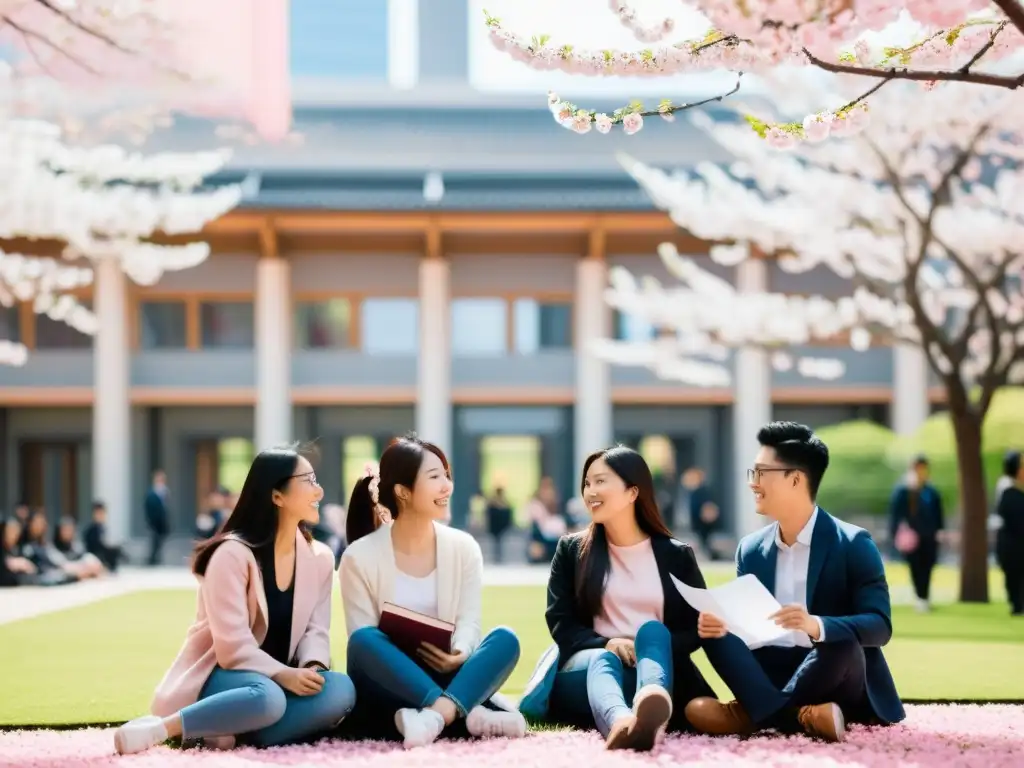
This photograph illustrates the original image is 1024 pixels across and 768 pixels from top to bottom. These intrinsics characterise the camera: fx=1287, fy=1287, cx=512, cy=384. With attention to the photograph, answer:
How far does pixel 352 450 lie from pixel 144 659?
17109 mm

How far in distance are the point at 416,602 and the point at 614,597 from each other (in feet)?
2.71

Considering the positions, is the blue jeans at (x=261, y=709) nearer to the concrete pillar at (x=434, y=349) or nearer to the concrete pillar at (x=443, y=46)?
the concrete pillar at (x=434, y=349)

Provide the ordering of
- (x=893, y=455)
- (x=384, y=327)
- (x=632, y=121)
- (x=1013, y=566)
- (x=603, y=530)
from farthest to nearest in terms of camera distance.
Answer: (x=384, y=327) → (x=893, y=455) → (x=1013, y=566) → (x=632, y=121) → (x=603, y=530)

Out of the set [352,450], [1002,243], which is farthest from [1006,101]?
[352,450]

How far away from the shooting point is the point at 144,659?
868 cm

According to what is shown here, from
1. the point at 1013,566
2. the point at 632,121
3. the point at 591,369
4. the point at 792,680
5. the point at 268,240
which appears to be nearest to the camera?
the point at 792,680

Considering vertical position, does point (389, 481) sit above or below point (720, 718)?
above

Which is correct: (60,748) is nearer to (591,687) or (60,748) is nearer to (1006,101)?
(591,687)

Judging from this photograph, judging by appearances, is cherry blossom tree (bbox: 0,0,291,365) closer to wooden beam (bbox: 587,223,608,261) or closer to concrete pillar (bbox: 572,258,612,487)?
wooden beam (bbox: 587,223,608,261)

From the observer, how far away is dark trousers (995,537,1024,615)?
12.3m

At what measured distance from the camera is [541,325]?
25.3 m

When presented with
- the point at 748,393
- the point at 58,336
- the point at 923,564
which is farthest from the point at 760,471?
the point at 58,336

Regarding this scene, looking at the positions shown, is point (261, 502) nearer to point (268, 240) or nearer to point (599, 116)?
point (599, 116)

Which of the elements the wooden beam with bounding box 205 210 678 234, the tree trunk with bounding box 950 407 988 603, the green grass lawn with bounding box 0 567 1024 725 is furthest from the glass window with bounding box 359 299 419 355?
the tree trunk with bounding box 950 407 988 603
